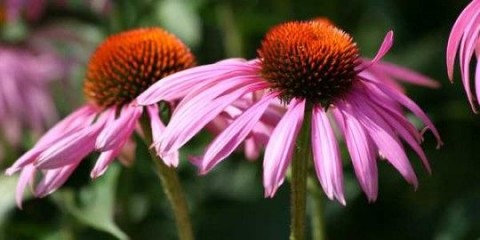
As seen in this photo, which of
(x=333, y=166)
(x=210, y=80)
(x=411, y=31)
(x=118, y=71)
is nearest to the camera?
(x=333, y=166)

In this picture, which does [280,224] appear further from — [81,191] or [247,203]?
[81,191]

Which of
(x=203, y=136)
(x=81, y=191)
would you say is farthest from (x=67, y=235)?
(x=203, y=136)

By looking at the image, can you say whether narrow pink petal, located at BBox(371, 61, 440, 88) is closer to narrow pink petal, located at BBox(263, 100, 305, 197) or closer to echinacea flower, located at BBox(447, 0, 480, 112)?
echinacea flower, located at BBox(447, 0, 480, 112)

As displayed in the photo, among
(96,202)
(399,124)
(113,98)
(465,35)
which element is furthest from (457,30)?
(96,202)

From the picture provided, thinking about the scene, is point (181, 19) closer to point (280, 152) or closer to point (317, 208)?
point (317, 208)

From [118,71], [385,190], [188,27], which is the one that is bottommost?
[385,190]

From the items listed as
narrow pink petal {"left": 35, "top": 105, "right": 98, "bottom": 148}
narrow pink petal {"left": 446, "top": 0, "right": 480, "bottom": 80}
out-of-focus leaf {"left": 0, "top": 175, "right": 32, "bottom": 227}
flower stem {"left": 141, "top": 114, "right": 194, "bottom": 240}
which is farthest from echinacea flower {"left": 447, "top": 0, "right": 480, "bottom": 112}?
out-of-focus leaf {"left": 0, "top": 175, "right": 32, "bottom": 227}
